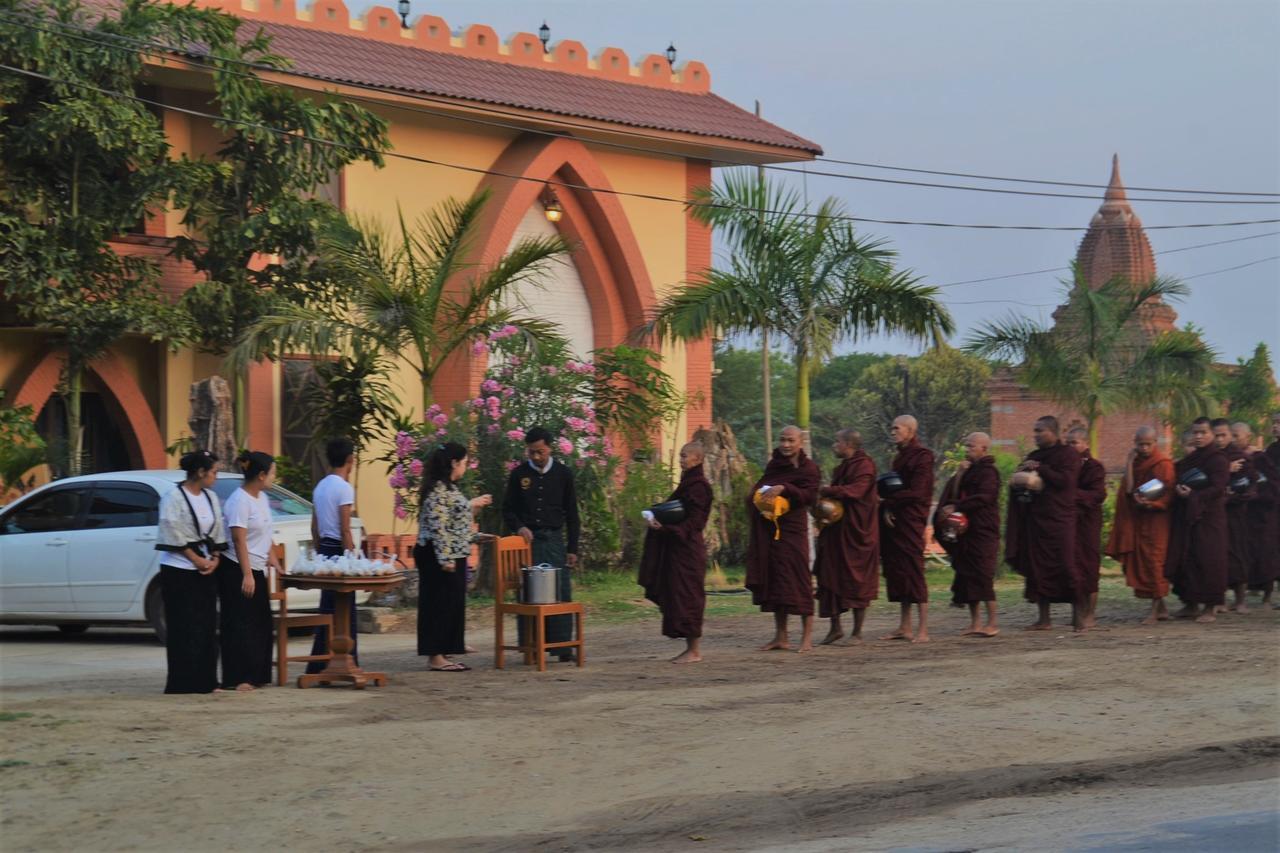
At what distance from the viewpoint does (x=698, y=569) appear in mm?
13375

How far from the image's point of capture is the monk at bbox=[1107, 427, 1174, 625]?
16.0m

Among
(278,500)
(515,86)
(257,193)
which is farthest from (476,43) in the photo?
(278,500)

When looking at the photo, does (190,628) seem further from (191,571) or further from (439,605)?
(439,605)

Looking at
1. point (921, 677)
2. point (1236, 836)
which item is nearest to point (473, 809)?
point (1236, 836)

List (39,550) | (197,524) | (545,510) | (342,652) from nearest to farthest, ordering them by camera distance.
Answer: (197,524) → (342,652) → (545,510) → (39,550)

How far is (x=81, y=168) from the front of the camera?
1864 centimetres

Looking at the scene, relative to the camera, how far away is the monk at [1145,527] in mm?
16000

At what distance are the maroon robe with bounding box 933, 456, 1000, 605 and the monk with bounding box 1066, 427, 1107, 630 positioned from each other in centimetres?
96

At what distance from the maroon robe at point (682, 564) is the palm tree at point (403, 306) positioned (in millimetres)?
5872

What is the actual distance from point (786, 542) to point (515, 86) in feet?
40.8

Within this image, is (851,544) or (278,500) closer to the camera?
(851,544)

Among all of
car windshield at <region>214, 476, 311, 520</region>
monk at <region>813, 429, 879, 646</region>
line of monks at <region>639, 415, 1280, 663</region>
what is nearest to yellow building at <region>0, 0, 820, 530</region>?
car windshield at <region>214, 476, 311, 520</region>

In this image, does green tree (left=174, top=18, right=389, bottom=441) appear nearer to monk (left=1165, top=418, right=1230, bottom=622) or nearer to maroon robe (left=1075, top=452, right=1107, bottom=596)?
maroon robe (left=1075, top=452, right=1107, bottom=596)

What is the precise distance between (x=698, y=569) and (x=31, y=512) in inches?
262
